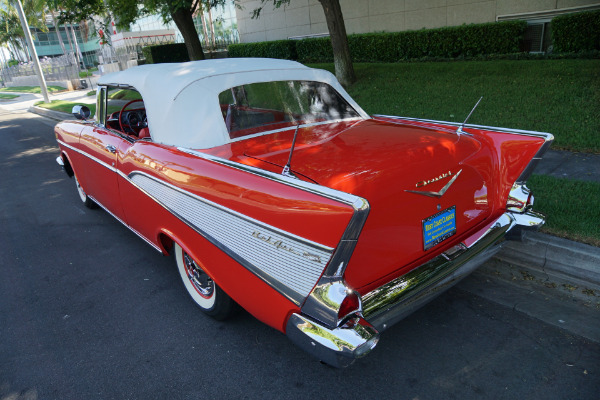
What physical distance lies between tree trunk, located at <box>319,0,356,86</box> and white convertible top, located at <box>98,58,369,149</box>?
6.67 metres

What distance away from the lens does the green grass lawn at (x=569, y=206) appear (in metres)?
3.48

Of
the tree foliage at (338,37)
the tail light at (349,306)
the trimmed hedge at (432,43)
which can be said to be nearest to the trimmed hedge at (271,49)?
the trimmed hedge at (432,43)

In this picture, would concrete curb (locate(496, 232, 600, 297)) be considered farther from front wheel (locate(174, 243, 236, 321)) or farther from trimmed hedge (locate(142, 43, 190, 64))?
trimmed hedge (locate(142, 43, 190, 64))

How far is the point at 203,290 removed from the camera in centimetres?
318

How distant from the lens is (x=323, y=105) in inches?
144

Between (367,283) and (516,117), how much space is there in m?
5.60

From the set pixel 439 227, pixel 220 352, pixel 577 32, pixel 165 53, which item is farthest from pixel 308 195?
pixel 165 53

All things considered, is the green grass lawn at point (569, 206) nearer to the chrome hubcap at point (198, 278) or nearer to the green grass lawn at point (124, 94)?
the chrome hubcap at point (198, 278)

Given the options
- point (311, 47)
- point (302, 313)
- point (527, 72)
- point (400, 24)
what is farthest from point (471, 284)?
point (311, 47)

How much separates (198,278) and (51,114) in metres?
14.5

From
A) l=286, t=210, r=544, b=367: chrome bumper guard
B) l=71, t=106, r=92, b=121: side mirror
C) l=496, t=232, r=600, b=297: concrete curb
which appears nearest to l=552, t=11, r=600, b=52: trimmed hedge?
l=496, t=232, r=600, b=297: concrete curb

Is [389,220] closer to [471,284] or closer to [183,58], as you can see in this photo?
[471,284]

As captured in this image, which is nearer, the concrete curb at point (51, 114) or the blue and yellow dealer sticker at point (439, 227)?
the blue and yellow dealer sticker at point (439, 227)

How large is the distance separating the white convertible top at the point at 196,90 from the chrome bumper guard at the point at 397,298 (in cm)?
157
